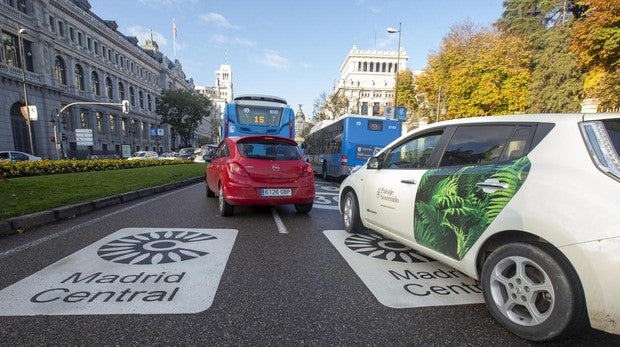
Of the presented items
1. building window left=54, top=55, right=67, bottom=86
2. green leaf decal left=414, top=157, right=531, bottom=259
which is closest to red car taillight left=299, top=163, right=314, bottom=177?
green leaf decal left=414, top=157, right=531, bottom=259

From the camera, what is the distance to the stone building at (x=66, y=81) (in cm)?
2886

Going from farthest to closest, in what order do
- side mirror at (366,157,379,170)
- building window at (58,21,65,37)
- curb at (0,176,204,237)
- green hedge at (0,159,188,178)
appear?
building window at (58,21,65,37), green hedge at (0,159,188,178), curb at (0,176,204,237), side mirror at (366,157,379,170)

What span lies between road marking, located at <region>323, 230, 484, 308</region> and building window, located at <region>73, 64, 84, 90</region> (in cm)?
4819

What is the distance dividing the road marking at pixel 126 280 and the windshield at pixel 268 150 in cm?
207

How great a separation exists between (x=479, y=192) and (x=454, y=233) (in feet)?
1.52

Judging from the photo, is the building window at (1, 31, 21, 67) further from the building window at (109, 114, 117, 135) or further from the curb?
the curb

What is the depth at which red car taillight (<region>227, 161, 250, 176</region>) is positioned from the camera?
5555 mm

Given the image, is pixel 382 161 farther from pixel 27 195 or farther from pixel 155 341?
pixel 27 195

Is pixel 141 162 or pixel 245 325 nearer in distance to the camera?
pixel 245 325

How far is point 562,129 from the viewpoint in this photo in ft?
7.32

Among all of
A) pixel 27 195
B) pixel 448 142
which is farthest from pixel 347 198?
pixel 27 195

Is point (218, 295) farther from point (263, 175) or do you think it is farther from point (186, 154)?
point (186, 154)

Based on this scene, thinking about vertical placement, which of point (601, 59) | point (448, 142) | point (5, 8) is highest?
point (5, 8)

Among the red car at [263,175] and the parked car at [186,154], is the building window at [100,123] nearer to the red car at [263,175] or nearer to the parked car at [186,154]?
the parked car at [186,154]
